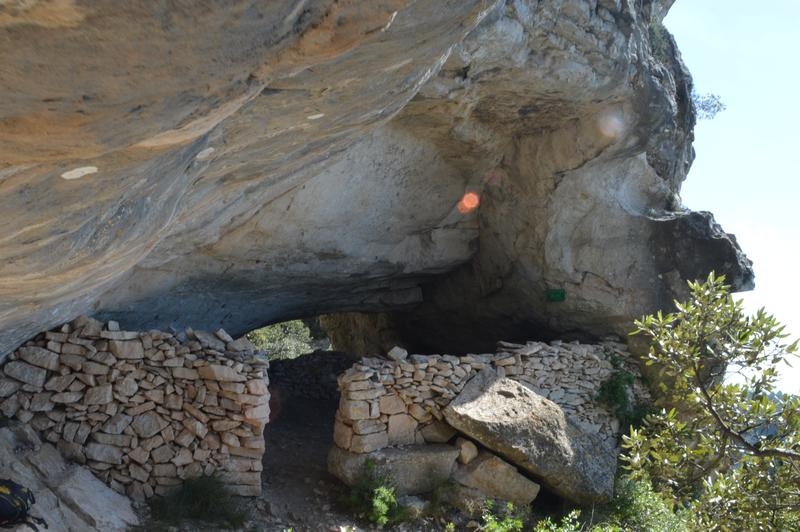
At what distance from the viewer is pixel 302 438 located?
9086 millimetres

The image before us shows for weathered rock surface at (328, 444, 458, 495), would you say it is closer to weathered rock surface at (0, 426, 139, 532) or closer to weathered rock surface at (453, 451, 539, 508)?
weathered rock surface at (453, 451, 539, 508)

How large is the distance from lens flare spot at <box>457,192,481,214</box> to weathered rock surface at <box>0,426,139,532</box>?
5.41 meters

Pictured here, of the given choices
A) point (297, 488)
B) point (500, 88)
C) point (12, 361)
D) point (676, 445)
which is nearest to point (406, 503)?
point (297, 488)

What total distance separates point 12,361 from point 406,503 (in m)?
3.72

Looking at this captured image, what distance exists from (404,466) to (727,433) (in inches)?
131

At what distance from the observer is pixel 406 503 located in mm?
7105

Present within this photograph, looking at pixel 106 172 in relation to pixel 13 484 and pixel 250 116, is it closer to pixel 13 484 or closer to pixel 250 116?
pixel 250 116

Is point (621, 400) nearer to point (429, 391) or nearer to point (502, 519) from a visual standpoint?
point (502, 519)

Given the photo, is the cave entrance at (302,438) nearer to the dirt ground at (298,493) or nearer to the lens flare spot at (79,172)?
the dirt ground at (298,493)

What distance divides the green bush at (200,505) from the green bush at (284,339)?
426 inches

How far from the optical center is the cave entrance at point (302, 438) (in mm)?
7111

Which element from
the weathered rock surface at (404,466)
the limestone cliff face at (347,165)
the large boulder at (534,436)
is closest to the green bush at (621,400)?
the limestone cliff face at (347,165)

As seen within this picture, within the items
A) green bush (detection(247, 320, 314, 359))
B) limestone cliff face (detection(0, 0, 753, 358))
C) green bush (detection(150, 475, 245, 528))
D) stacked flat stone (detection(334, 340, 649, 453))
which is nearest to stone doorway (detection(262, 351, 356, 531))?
green bush (detection(150, 475, 245, 528))

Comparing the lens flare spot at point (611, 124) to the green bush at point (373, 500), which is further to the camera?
the lens flare spot at point (611, 124)
